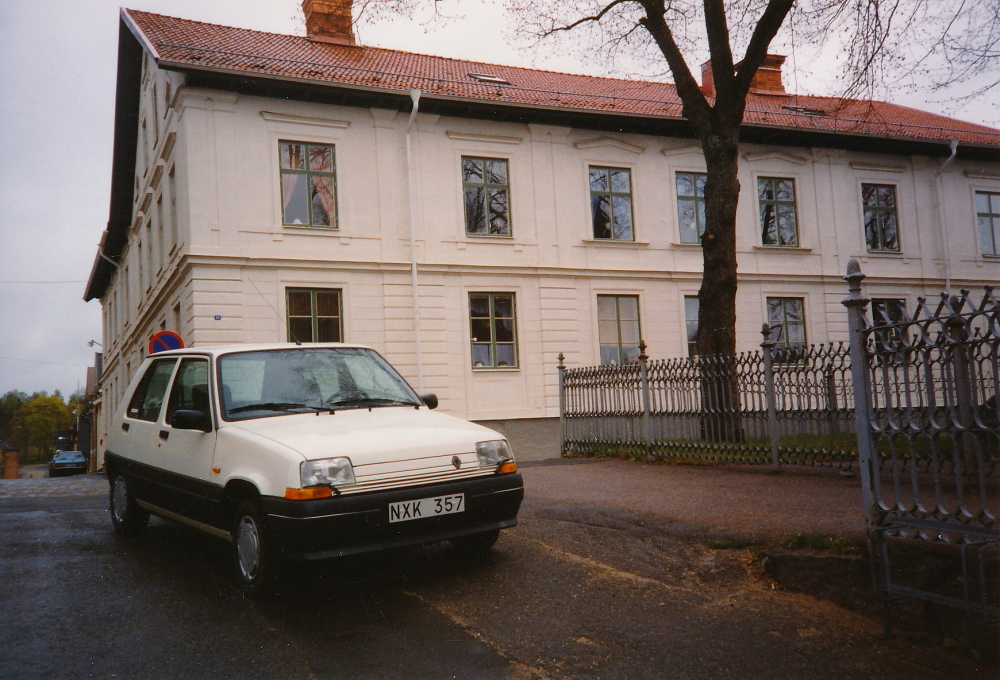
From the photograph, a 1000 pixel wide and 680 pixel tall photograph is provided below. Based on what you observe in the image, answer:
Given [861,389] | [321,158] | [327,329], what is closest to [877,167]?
[321,158]

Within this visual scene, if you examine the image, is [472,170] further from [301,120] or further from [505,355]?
[505,355]

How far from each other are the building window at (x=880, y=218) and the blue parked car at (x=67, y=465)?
46.7 meters

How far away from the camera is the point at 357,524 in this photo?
4969 millimetres

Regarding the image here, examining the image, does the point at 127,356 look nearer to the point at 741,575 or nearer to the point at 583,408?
the point at 583,408

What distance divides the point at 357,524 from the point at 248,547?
2.67 ft

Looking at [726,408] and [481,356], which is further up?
[481,356]

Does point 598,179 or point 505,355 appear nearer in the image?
point 505,355

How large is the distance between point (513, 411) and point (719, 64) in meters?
9.57

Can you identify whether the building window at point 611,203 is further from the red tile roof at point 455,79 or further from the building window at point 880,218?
the building window at point 880,218

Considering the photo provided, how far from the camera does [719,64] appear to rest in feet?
46.4

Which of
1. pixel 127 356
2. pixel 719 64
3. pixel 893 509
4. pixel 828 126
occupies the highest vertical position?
pixel 828 126

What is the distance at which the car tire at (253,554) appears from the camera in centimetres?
502

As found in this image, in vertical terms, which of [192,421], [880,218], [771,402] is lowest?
[771,402]

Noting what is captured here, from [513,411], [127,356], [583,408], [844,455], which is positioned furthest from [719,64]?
[127,356]
